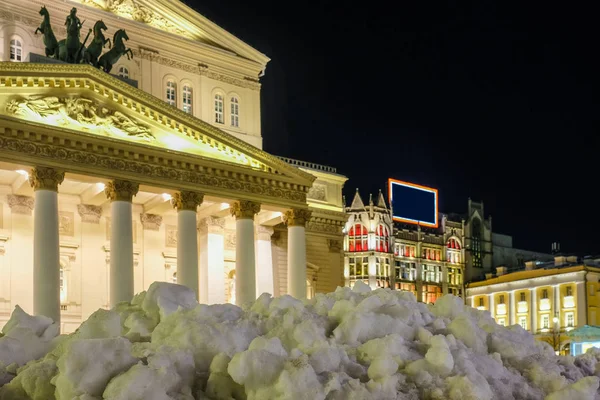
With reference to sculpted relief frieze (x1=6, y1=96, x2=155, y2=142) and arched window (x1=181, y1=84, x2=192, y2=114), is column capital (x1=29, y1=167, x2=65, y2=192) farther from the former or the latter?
arched window (x1=181, y1=84, x2=192, y2=114)

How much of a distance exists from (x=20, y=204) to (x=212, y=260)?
798 centimetres

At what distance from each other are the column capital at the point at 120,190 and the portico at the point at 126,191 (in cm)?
3

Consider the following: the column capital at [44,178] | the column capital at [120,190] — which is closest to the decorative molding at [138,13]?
the column capital at [120,190]

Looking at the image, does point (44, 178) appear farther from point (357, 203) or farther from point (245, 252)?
point (357, 203)

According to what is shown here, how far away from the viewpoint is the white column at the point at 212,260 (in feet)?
103

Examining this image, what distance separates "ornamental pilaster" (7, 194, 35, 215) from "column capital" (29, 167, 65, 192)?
13.1 feet

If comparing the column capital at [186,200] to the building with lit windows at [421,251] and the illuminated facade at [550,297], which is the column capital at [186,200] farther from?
the illuminated facade at [550,297]

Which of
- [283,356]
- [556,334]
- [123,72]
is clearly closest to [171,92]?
[123,72]

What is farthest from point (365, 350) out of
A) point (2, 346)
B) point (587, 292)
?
point (587, 292)

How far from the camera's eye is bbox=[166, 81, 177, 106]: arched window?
109 feet

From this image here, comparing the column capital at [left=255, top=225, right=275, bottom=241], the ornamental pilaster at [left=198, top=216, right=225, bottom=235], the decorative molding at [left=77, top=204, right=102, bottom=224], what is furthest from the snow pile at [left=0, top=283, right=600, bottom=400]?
the column capital at [left=255, top=225, right=275, bottom=241]

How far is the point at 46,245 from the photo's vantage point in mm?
23438

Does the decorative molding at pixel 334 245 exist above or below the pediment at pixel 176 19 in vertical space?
below

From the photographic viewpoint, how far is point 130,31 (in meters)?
32.0
